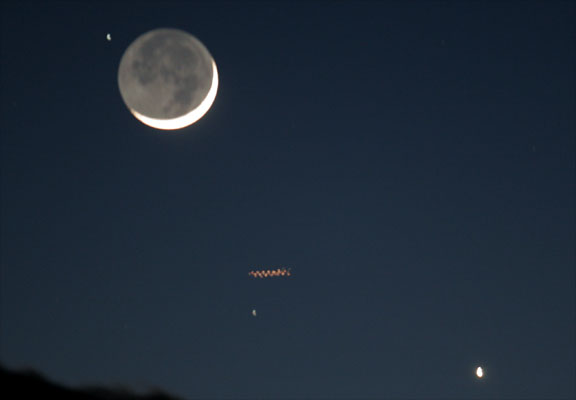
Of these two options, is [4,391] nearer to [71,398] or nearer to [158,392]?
[71,398]

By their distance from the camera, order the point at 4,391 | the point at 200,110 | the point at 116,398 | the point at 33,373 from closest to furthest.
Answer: the point at 4,391, the point at 33,373, the point at 116,398, the point at 200,110

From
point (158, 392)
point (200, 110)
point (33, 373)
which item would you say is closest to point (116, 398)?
point (158, 392)

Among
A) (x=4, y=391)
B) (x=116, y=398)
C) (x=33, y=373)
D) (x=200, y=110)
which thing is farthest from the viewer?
(x=200, y=110)

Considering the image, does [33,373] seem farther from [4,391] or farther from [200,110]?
[200,110]

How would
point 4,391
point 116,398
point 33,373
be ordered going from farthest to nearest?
point 116,398 < point 33,373 < point 4,391

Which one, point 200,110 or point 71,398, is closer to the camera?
point 71,398

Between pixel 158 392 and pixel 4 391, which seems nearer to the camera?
pixel 4 391

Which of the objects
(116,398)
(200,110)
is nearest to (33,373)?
(116,398)

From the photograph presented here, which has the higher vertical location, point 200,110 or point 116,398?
point 200,110

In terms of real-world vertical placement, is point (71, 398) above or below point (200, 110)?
below
